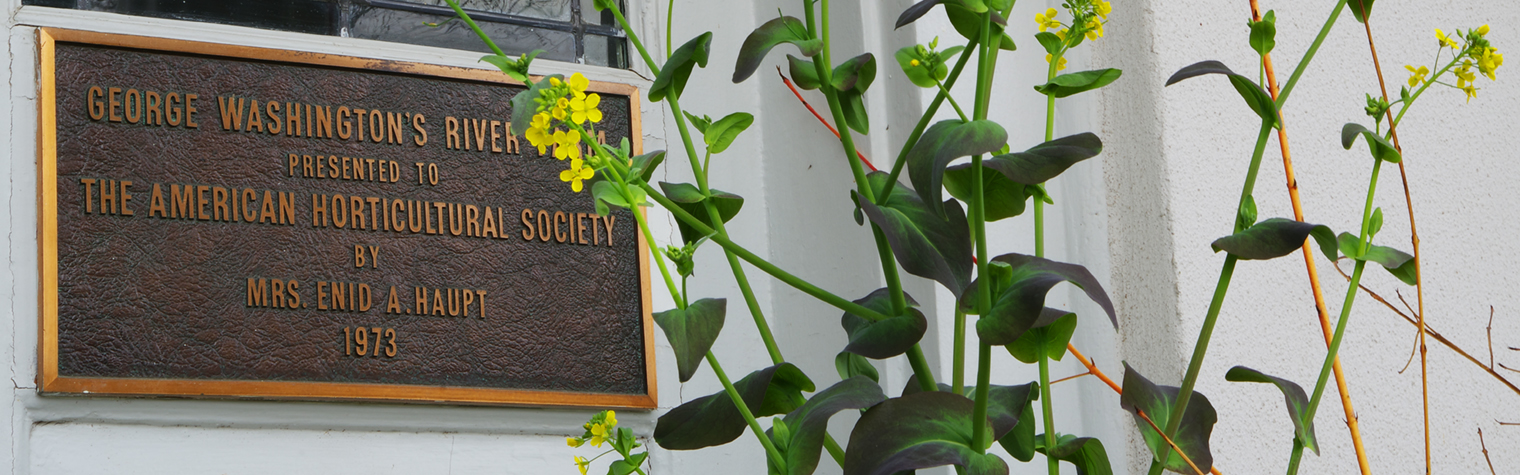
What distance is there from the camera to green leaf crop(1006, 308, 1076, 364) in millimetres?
1135

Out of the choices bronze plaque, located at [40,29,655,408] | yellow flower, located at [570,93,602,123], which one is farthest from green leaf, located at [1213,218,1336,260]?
bronze plaque, located at [40,29,655,408]

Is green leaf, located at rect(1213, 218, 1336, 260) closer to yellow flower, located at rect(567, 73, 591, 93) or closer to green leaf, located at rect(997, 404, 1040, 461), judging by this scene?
green leaf, located at rect(997, 404, 1040, 461)

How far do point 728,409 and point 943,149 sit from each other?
14.7 inches

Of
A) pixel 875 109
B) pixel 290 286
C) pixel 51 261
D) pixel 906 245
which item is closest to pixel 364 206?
pixel 290 286

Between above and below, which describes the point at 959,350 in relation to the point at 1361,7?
below

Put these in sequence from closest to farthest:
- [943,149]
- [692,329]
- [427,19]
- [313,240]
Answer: [943,149] → [692,329] → [313,240] → [427,19]

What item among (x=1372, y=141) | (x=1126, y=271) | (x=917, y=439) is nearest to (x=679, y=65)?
(x=917, y=439)

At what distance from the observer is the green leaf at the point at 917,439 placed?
1.03 meters

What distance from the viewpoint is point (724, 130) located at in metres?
1.26

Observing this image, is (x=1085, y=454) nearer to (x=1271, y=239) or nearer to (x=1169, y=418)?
(x=1169, y=418)

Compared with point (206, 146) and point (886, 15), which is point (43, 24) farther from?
point (886, 15)

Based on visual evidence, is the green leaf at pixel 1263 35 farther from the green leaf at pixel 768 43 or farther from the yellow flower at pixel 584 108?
the yellow flower at pixel 584 108

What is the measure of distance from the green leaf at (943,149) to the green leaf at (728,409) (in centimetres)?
28

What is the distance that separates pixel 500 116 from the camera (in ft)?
7.59
